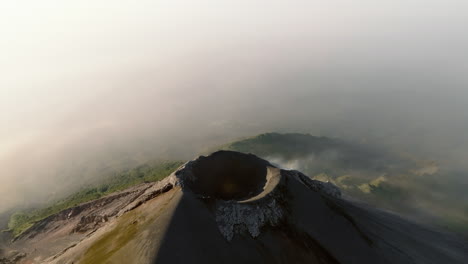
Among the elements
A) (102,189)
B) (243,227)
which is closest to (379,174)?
(243,227)

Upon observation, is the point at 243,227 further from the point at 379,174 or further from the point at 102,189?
the point at 102,189

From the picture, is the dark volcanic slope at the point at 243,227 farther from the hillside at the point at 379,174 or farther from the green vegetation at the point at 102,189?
the green vegetation at the point at 102,189

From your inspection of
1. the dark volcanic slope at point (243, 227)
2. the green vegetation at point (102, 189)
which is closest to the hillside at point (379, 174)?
the dark volcanic slope at point (243, 227)

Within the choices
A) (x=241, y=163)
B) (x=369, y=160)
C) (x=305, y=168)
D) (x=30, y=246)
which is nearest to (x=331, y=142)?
(x=369, y=160)

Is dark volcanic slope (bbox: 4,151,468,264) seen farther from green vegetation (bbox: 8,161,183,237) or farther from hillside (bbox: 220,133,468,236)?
green vegetation (bbox: 8,161,183,237)

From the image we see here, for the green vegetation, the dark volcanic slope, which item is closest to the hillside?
the dark volcanic slope
